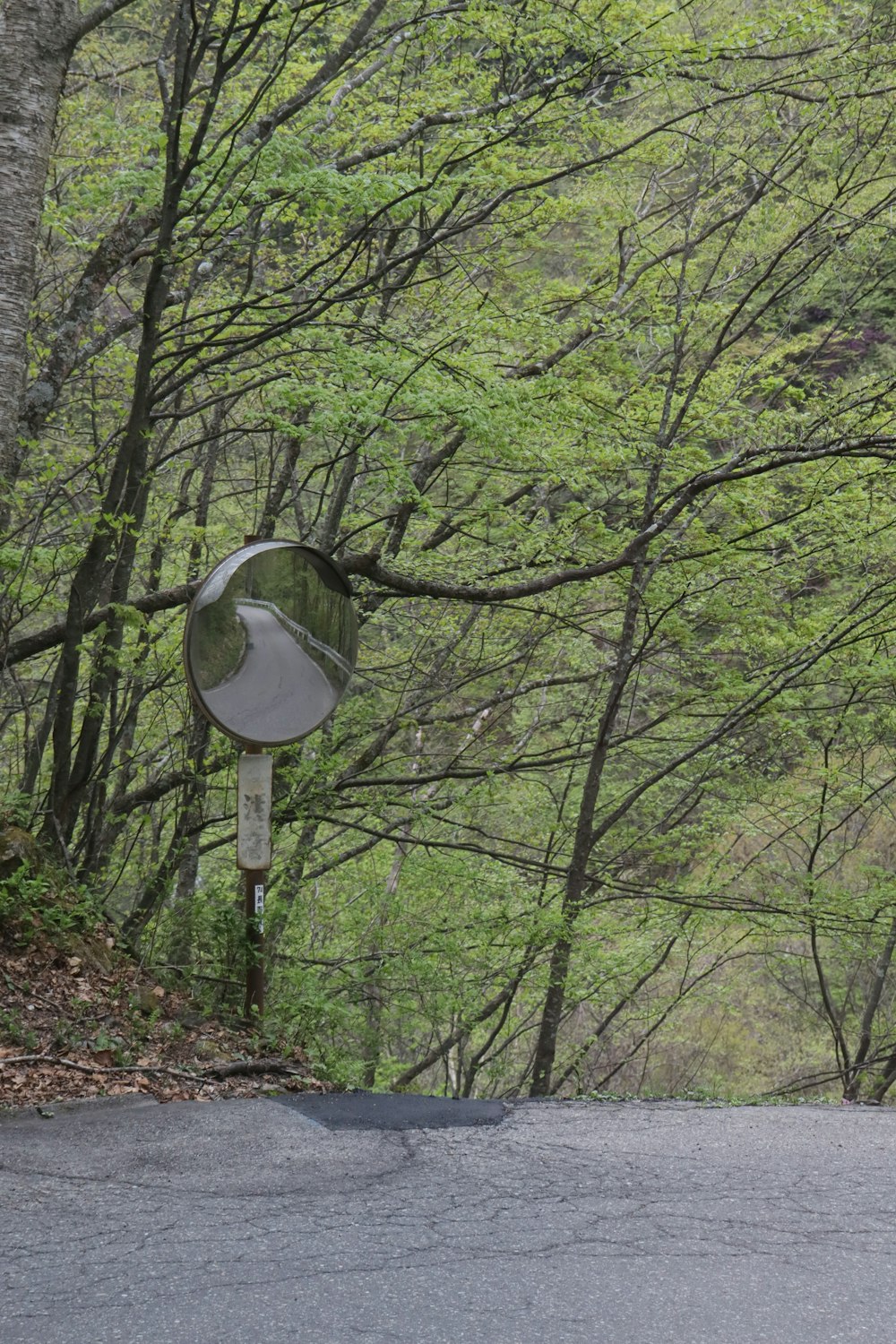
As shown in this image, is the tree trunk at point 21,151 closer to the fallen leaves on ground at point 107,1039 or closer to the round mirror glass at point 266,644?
the round mirror glass at point 266,644

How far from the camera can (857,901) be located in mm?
9703

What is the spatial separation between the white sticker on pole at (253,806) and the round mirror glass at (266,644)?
11 cm

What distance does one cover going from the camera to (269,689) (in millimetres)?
5598

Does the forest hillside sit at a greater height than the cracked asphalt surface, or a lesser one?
greater

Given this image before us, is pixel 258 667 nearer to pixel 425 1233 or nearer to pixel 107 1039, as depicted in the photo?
pixel 107 1039

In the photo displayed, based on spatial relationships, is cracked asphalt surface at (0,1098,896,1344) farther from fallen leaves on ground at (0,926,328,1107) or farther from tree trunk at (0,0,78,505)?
tree trunk at (0,0,78,505)

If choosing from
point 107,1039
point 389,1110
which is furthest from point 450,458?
point 389,1110

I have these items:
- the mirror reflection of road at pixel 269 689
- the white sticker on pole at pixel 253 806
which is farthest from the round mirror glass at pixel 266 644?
the white sticker on pole at pixel 253 806

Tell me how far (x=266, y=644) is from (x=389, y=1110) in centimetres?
220

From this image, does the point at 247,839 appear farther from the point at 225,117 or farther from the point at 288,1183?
the point at 225,117

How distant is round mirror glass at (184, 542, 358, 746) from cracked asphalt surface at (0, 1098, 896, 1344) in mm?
1751

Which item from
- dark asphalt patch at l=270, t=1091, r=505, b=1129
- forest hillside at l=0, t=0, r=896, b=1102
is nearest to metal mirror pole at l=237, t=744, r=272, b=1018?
forest hillside at l=0, t=0, r=896, b=1102

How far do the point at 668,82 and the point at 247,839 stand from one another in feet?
18.0

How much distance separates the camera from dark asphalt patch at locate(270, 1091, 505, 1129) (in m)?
4.60
